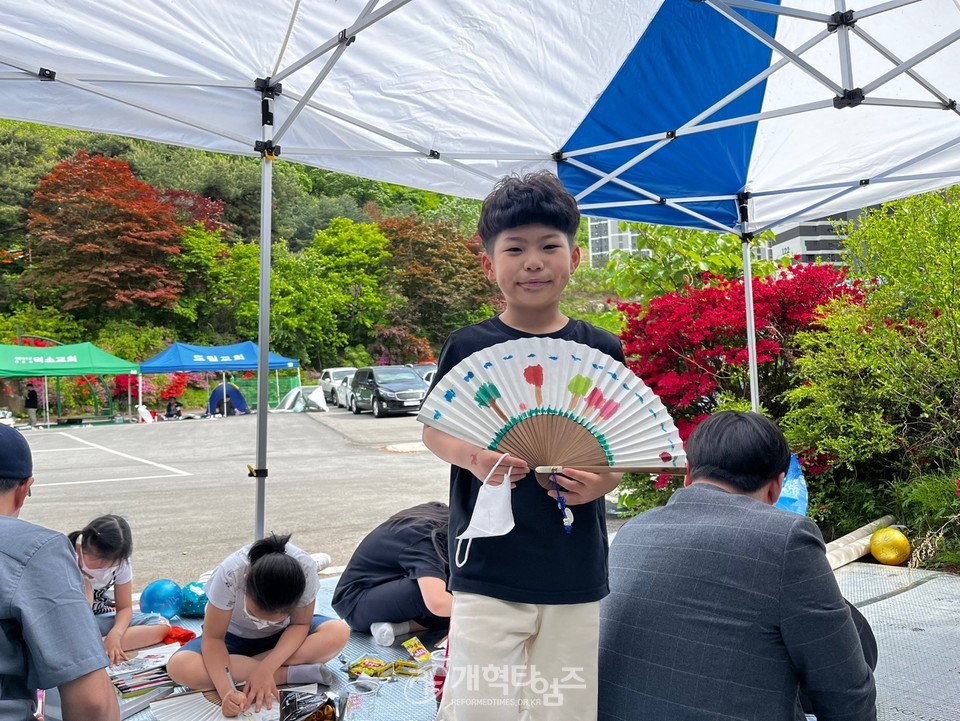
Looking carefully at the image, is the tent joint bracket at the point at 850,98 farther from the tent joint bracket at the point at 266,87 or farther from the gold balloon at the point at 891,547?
the gold balloon at the point at 891,547

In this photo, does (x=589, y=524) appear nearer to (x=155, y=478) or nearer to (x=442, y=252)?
(x=155, y=478)

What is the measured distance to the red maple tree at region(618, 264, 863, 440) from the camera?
5664 millimetres

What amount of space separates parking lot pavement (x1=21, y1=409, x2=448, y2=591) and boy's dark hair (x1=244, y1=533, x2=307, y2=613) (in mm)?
3104

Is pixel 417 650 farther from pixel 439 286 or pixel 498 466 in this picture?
pixel 439 286

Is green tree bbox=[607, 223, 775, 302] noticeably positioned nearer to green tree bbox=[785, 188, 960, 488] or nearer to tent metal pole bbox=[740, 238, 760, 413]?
green tree bbox=[785, 188, 960, 488]

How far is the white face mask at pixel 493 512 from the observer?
1420 millimetres

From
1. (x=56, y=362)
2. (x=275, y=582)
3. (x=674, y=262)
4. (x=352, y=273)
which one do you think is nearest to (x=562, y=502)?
(x=275, y=582)

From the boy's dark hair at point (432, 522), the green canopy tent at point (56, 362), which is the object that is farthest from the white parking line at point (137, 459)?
the boy's dark hair at point (432, 522)

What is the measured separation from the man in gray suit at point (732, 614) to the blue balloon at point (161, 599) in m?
2.72

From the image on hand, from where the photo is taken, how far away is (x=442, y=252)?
102 ft

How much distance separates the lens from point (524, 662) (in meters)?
1.50

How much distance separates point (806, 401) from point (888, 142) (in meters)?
2.15

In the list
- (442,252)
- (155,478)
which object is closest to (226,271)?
(442,252)

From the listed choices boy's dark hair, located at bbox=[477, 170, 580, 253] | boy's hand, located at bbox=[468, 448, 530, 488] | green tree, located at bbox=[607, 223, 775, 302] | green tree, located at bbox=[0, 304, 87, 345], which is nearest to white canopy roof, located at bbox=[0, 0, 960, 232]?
boy's dark hair, located at bbox=[477, 170, 580, 253]
